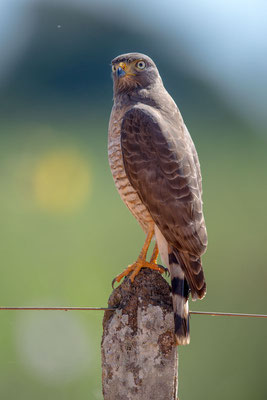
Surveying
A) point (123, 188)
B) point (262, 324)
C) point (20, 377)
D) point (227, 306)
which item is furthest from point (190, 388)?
point (123, 188)

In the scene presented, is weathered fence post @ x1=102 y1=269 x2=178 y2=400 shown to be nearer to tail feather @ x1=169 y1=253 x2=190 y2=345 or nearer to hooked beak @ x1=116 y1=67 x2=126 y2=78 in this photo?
tail feather @ x1=169 y1=253 x2=190 y2=345

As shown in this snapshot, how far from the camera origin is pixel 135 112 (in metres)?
3.71

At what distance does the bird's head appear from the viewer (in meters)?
4.18

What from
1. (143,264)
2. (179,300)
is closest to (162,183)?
(143,264)

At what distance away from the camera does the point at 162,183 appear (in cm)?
344

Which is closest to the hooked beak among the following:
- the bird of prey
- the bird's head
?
the bird's head

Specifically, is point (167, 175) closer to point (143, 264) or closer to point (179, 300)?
point (143, 264)

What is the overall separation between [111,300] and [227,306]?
9846mm

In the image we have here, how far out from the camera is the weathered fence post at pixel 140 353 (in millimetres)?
2674

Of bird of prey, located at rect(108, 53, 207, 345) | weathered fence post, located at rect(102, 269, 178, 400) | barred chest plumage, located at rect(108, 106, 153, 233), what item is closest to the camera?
weathered fence post, located at rect(102, 269, 178, 400)

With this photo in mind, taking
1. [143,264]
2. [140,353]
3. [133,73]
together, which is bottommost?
[140,353]

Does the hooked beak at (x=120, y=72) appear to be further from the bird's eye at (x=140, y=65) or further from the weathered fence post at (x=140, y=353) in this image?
the weathered fence post at (x=140, y=353)

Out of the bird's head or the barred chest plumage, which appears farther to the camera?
the bird's head

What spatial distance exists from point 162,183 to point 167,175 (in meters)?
0.05
